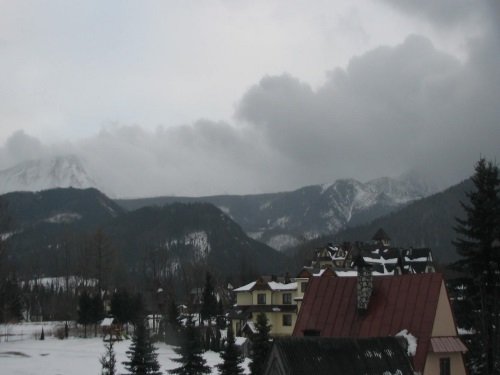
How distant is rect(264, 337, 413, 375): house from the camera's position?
822 inches

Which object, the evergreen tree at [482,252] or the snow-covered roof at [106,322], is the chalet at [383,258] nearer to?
the snow-covered roof at [106,322]

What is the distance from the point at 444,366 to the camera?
26.7 metres

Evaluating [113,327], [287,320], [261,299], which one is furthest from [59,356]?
[261,299]

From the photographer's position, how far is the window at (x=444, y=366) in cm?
2653

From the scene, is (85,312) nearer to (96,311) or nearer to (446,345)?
(96,311)

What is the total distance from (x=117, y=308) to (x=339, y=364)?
61.0 m

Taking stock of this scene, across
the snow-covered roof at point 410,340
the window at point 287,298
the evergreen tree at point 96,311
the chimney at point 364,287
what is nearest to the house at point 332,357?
the snow-covered roof at point 410,340

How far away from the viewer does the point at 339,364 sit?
21.6 m

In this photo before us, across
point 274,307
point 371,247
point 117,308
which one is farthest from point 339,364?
point 371,247

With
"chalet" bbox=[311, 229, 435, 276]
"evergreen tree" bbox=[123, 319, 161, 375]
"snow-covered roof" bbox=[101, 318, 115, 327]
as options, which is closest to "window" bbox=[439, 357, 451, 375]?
"evergreen tree" bbox=[123, 319, 161, 375]

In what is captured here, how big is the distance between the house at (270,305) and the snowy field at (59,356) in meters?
11.5

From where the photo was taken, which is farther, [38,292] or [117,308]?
[38,292]

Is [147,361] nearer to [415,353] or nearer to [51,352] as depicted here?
[415,353]

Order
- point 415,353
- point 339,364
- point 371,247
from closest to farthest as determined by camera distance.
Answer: point 339,364, point 415,353, point 371,247
